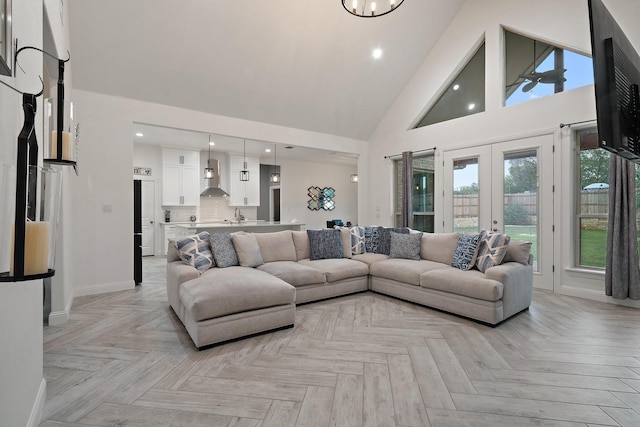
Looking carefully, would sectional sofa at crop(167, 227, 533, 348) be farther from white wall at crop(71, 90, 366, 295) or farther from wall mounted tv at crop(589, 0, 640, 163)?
wall mounted tv at crop(589, 0, 640, 163)

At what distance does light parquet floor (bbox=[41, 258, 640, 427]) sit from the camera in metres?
1.83

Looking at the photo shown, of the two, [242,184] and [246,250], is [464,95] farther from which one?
[242,184]

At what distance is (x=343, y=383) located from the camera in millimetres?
2141

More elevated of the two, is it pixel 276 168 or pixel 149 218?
pixel 276 168

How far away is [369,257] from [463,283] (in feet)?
5.05

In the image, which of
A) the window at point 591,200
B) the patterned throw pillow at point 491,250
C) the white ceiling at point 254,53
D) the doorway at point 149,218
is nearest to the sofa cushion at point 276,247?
the patterned throw pillow at point 491,250

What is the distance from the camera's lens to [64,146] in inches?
59.9

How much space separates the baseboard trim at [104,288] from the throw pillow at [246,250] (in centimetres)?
188

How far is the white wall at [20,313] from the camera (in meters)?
1.30

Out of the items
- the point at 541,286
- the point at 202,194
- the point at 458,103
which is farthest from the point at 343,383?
the point at 202,194

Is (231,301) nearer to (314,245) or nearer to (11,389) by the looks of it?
(11,389)

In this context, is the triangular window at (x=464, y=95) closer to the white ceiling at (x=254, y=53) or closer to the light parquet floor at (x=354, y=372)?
the white ceiling at (x=254, y=53)

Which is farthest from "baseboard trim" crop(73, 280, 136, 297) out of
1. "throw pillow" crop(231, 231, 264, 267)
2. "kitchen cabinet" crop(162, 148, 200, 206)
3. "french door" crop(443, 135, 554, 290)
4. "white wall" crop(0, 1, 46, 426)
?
A: "french door" crop(443, 135, 554, 290)

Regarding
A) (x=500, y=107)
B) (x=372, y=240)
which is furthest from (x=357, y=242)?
(x=500, y=107)
